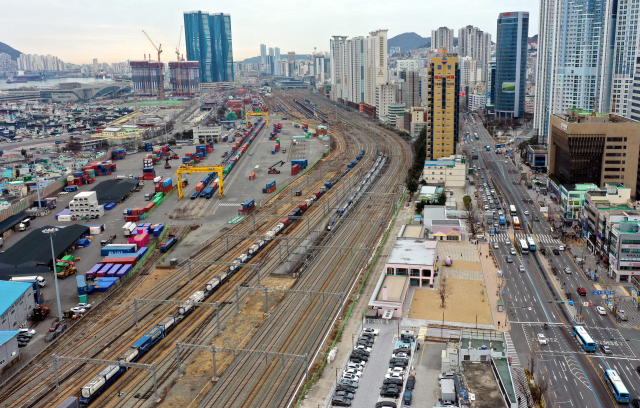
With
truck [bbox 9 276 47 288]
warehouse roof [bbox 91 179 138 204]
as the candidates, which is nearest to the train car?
truck [bbox 9 276 47 288]

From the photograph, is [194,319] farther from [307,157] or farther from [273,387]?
[307,157]

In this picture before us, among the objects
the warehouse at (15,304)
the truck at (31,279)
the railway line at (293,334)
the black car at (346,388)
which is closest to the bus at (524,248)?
the railway line at (293,334)

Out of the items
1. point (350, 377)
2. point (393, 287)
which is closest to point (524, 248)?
point (393, 287)

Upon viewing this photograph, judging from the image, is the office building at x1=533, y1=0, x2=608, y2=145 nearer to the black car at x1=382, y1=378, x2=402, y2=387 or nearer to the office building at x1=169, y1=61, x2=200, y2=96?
the black car at x1=382, y1=378, x2=402, y2=387

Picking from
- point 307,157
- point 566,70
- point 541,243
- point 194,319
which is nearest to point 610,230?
point 541,243

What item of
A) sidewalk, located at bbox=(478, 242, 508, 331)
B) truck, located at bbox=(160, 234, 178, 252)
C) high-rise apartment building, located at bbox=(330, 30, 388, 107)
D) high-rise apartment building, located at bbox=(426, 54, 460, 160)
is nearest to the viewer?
sidewalk, located at bbox=(478, 242, 508, 331)

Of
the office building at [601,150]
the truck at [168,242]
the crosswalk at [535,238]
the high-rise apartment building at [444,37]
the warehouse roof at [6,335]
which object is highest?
the high-rise apartment building at [444,37]

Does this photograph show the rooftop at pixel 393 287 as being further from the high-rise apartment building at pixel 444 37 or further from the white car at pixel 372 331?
the high-rise apartment building at pixel 444 37
